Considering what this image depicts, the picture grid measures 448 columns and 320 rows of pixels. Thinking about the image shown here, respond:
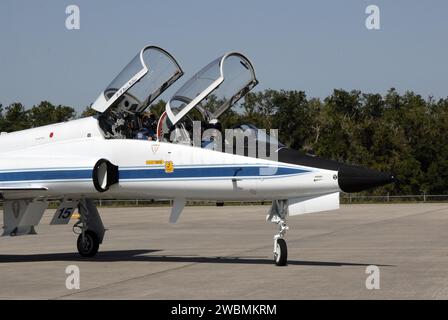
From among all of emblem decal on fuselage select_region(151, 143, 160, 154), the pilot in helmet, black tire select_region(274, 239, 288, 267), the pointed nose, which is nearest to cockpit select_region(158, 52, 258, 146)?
emblem decal on fuselage select_region(151, 143, 160, 154)

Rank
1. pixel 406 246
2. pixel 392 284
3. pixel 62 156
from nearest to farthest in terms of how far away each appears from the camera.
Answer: pixel 392 284
pixel 62 156
pixel 406 246

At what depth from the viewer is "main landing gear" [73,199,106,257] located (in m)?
18.9

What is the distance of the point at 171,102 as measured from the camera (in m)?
16.6

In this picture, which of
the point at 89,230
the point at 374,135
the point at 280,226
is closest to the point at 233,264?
the point at 280,226

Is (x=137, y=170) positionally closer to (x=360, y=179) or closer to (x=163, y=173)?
(x=163, y=173)

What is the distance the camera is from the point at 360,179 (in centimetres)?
1420

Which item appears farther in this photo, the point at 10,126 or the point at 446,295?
the point at 10,126

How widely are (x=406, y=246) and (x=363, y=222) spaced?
11.7m

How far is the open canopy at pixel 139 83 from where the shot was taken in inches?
683

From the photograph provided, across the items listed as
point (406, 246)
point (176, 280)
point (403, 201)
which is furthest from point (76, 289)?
point (403, 201)

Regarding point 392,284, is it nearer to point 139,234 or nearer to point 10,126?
point 139,234

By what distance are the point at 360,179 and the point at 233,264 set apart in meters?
3.53

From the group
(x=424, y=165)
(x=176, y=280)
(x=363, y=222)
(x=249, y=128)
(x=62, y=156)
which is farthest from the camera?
(x=424, y=165)
